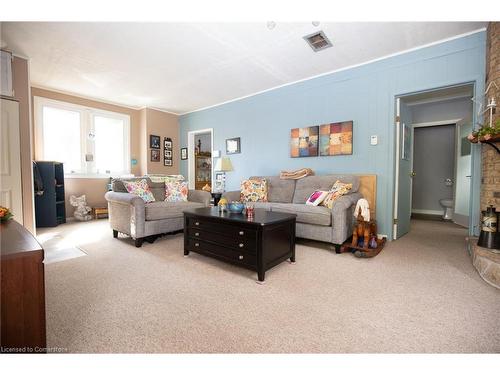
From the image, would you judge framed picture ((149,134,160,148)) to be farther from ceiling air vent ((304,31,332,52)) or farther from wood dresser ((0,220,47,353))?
wood dresser ((0,220,47,353))

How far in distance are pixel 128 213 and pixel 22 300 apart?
236 centimetres

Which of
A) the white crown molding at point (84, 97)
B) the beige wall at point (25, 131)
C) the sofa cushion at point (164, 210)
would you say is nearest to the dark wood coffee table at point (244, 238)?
the sofa cushion at point (164, 210)

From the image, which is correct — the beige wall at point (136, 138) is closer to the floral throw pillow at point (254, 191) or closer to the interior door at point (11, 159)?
the interior door at point (11, 159)

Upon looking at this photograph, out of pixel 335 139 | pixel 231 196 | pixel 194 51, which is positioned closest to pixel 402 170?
pixel 335 139

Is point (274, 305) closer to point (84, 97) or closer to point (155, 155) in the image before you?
point (155, 155)

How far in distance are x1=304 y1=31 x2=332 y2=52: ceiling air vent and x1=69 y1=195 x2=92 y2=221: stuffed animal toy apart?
16.5ft

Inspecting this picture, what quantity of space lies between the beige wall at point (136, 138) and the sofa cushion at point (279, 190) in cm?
334

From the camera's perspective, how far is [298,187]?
3.80 m

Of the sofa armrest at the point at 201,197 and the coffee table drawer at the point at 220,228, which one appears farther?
the sofa armrest at the point at 201,197

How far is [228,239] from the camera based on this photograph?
226 centimetres

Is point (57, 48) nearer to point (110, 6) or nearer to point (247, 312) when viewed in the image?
point (110, 6)

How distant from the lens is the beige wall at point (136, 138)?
4.90m

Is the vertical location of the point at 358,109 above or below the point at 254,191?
above
